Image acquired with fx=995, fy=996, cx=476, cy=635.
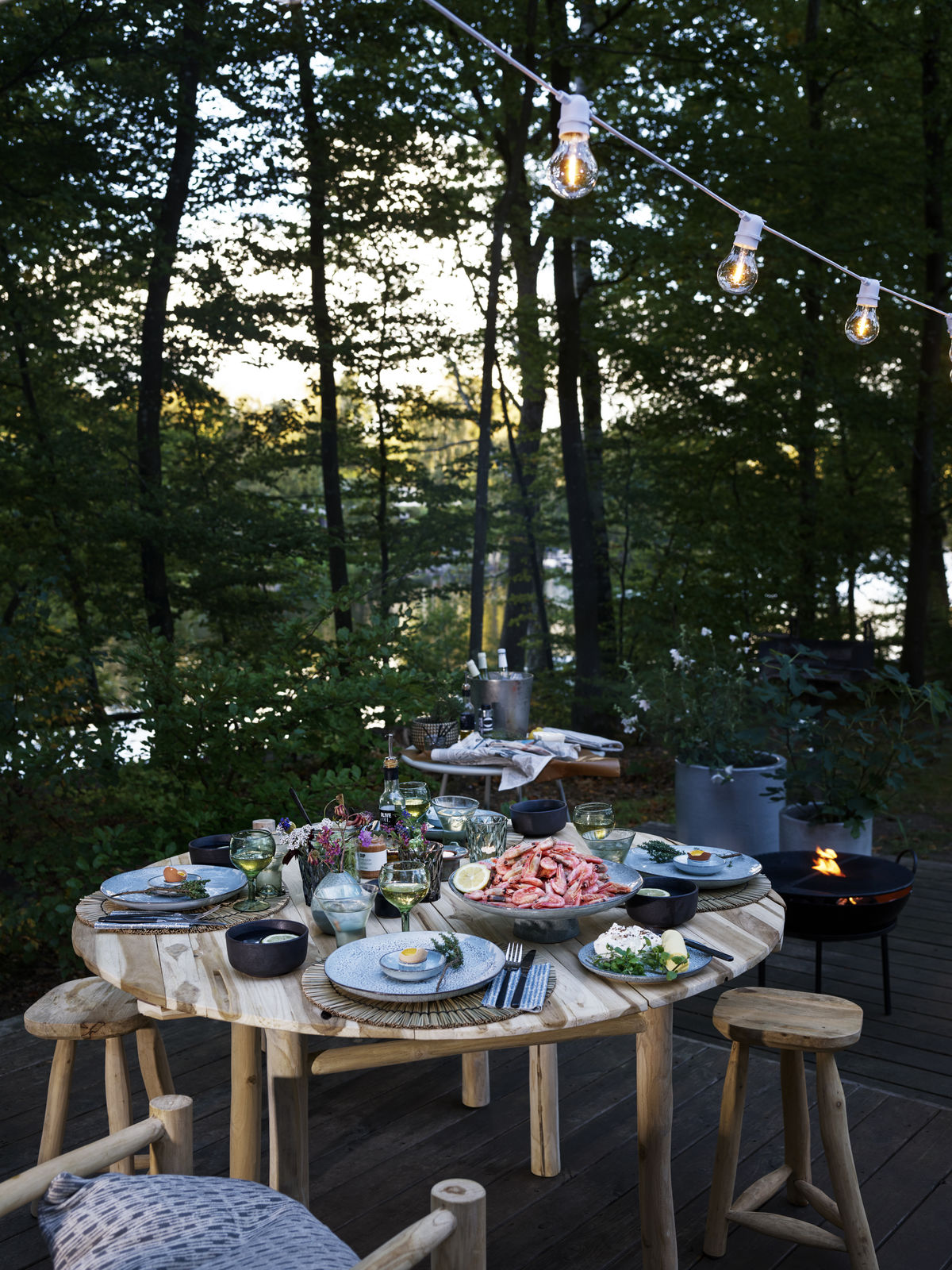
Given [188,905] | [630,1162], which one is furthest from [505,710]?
[188,905]

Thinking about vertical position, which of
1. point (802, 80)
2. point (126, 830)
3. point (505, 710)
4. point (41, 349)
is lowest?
point (126, 830)

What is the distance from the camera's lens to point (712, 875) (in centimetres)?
220

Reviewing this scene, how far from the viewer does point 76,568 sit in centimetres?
730

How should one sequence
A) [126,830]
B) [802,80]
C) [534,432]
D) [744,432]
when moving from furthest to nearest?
[534,432] → [802,80] → [744,432] → [126,830]

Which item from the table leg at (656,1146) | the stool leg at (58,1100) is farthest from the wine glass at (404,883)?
the stool leg at (58,1100)

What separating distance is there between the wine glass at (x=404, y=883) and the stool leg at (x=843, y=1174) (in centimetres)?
86

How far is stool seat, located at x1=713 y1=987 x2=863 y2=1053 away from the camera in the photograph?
6.30 feet

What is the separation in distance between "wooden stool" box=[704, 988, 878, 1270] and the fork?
509 mm

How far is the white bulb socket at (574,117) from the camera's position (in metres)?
2.01

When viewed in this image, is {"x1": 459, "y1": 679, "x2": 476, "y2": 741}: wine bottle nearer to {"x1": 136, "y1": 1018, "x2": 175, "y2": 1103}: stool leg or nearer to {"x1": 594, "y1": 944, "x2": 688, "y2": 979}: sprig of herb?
{"x1": 136, "y1": 1018, "x2": 175, "y2": 1103}: stool leg

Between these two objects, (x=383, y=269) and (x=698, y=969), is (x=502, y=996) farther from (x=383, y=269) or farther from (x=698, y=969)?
(x=383, y=269)

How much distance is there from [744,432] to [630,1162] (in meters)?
7.18

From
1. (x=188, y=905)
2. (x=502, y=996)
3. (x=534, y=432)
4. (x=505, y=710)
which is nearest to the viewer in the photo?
(x=502, y=996)

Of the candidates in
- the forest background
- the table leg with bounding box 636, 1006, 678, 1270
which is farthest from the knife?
the forest background
